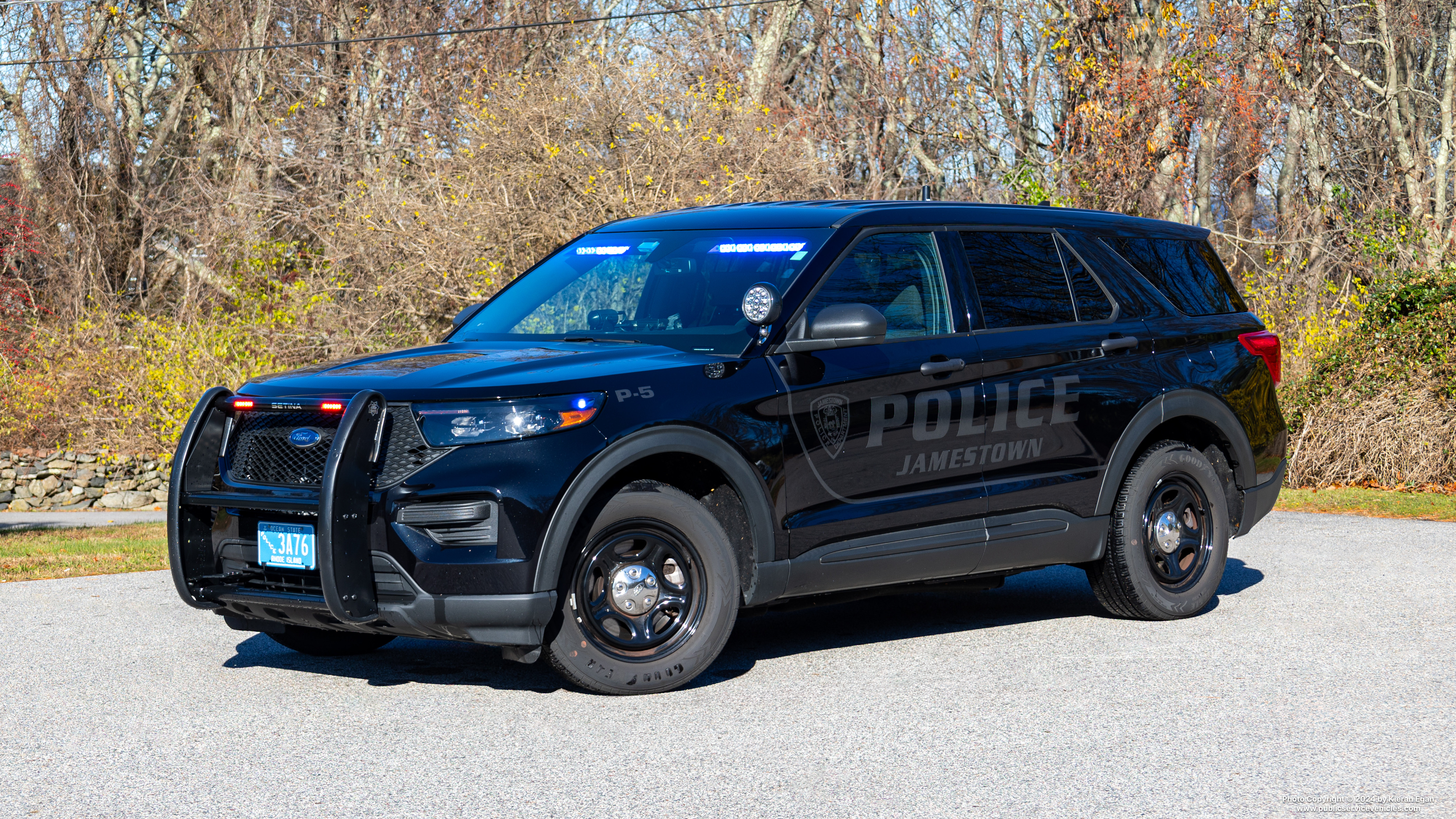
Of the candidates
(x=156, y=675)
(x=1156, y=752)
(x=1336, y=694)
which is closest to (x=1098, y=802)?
(x=1156, y=752)

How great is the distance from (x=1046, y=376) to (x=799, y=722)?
2247mm

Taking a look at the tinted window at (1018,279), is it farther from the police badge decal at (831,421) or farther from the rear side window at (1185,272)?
the police badge decal at (831,421)

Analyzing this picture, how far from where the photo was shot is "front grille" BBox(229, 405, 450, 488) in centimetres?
539

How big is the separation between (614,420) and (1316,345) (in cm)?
1212

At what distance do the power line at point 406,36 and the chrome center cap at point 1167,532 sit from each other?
58.7ft

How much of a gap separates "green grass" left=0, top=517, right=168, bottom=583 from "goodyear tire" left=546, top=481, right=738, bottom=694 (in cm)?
→ 479

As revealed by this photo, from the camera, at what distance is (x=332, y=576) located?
5273mm

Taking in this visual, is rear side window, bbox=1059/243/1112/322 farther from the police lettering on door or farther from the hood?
the hood

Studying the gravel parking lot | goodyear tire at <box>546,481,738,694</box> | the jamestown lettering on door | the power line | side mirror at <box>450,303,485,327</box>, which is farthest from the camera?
the power line

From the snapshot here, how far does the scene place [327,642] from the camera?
6797 millimetres

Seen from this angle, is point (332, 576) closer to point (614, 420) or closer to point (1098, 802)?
point (614, 420)

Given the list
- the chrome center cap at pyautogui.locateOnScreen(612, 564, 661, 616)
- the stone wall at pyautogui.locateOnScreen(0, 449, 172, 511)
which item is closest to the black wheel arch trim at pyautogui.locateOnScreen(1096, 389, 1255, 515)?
the chrome center cap at pyautogui.locateOnScreen(612, 564, 661, 616)

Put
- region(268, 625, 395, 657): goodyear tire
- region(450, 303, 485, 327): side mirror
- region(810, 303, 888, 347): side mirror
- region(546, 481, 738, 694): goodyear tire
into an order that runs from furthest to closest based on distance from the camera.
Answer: region(450, 303, 485, 327): side mirror
region(268, 625, 395, 657): goodyear tire
region(810, 303, 888, 347): side mirror
region(546, 481, 738, 694): goodyear tire

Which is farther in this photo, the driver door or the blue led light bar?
the blue led light bar
